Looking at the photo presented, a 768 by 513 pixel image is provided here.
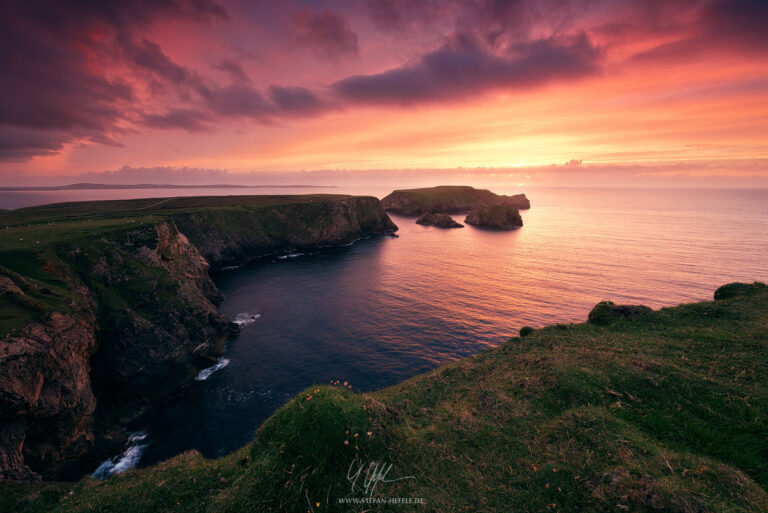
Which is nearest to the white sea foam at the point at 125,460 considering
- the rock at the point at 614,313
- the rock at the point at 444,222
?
the rock at the point at 614,313

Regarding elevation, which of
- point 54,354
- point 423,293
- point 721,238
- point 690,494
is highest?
point 721,238

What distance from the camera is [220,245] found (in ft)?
272

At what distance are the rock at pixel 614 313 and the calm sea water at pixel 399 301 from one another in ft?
43.1

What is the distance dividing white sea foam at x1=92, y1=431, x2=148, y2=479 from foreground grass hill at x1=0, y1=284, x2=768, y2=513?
921 cm

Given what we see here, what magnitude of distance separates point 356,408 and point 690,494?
1293 centimetres

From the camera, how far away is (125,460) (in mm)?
24359

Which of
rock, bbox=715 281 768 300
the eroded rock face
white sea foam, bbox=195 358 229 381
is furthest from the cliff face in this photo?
rock, bbox=715 281 768 300

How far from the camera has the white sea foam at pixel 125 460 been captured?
23.2 meters

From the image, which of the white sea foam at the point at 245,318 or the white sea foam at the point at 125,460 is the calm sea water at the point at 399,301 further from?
the white sea foam at the point at 245,318

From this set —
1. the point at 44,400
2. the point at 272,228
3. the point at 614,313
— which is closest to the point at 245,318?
the point at 44,400

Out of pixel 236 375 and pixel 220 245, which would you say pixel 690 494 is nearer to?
pixel 236 375

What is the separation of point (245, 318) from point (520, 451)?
47127 mm

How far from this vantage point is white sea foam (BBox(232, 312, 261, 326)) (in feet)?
156

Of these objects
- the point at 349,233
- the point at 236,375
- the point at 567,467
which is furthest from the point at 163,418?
the point at 349,233
